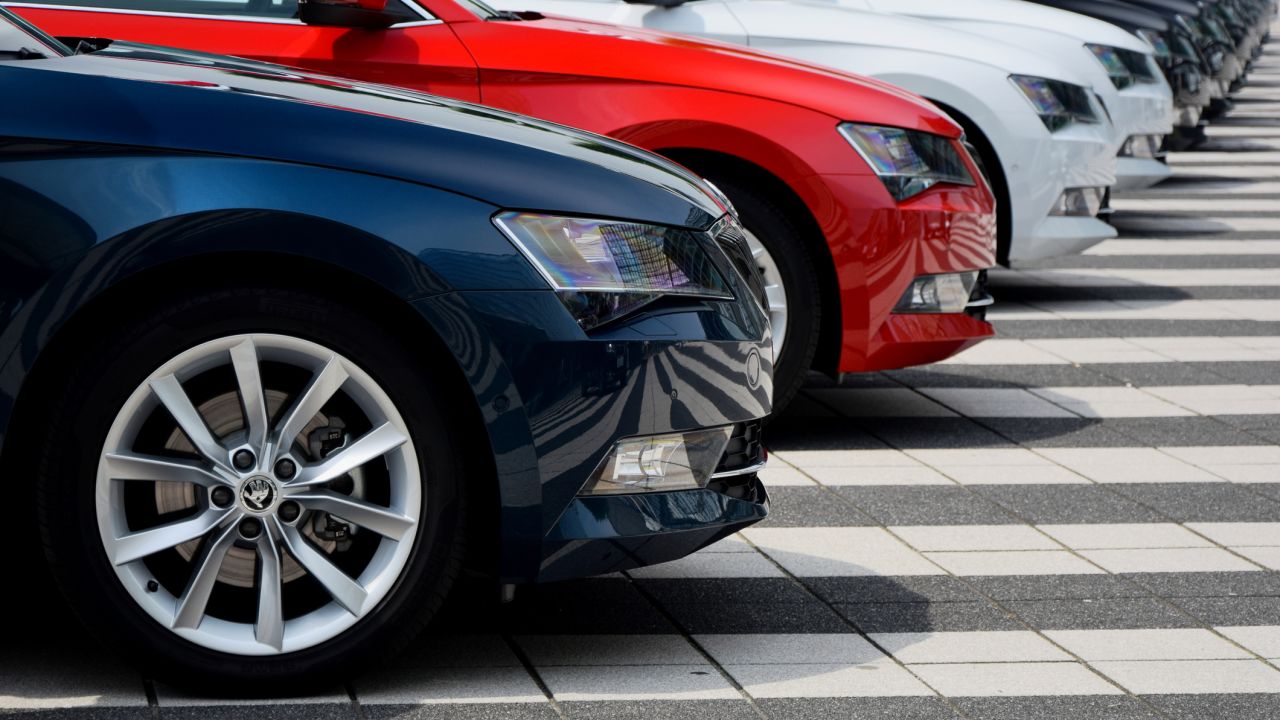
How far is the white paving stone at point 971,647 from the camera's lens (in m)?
3.79

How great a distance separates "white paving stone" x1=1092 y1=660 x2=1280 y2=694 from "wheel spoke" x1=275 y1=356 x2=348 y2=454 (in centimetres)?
174

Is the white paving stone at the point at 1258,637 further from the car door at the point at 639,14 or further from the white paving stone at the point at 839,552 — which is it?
the car door at the point at 639,14

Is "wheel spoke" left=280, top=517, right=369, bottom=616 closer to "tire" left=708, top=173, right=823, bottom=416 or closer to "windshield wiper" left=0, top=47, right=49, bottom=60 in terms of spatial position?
"windshield wiper" left=0, top=47, right=49, bottom=60

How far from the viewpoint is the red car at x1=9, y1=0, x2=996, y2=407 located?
17.7ft

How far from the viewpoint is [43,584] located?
3.40 m

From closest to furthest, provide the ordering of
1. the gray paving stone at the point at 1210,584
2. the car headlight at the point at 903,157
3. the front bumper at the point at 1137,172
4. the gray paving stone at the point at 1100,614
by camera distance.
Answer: the gray paving stone at the point at 1100,614 < the gray paving stone at the point at 1210,584 < the car headlight at the point at 903,157 < the front bumper at the point at 1137,172

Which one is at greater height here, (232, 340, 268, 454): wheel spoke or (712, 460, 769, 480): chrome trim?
(232, 340, 268, 454): wheel spoke

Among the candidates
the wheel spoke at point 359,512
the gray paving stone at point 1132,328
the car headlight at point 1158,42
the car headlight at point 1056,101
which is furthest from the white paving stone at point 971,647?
the car headlight at point 1158,42

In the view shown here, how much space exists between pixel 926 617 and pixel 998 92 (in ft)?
14.9

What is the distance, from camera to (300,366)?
3312mm

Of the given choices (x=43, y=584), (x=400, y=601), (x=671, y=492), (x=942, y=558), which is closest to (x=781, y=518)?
(x=942, y=558)

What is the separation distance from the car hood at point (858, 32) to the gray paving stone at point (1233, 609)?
370 centimetres

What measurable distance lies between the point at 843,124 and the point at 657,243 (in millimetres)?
2310

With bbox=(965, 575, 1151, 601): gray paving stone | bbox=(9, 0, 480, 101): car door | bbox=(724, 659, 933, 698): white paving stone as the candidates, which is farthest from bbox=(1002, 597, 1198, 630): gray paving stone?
bbox=(9, 0, 480, 101): car door
